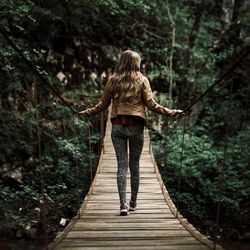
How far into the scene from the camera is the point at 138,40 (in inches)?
365

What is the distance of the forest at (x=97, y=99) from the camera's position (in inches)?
216

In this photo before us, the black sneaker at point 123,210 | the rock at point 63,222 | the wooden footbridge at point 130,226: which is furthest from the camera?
the rock at point 63,222

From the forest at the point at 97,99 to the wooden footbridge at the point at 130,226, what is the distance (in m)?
0.63

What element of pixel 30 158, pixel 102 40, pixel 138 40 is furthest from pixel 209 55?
pixel 30 158

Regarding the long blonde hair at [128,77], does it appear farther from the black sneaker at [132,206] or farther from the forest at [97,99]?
the forest at [97,99]

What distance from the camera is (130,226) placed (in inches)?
110

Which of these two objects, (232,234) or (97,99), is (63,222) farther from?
(97,99)

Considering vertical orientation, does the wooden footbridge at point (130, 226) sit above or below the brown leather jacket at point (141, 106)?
below

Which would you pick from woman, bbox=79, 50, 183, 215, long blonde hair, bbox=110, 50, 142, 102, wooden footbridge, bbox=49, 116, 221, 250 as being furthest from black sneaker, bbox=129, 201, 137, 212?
long blonde hair, bbox=110, 50, 142, 102

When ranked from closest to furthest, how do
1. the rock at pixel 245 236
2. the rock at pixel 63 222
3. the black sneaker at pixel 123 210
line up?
1. the black sneaker at pixel 123 210
2. the rock at pixel 63 222
3. the rock at pixel 245 236

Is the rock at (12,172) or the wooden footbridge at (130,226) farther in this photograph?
the rock at (12,172)

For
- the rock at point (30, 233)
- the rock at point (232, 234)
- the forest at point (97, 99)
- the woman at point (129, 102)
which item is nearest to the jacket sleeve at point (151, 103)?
the woman at point (129, 102)

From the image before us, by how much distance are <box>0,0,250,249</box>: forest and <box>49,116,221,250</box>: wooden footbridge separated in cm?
63

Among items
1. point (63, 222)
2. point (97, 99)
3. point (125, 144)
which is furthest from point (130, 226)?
point (97, 99)
